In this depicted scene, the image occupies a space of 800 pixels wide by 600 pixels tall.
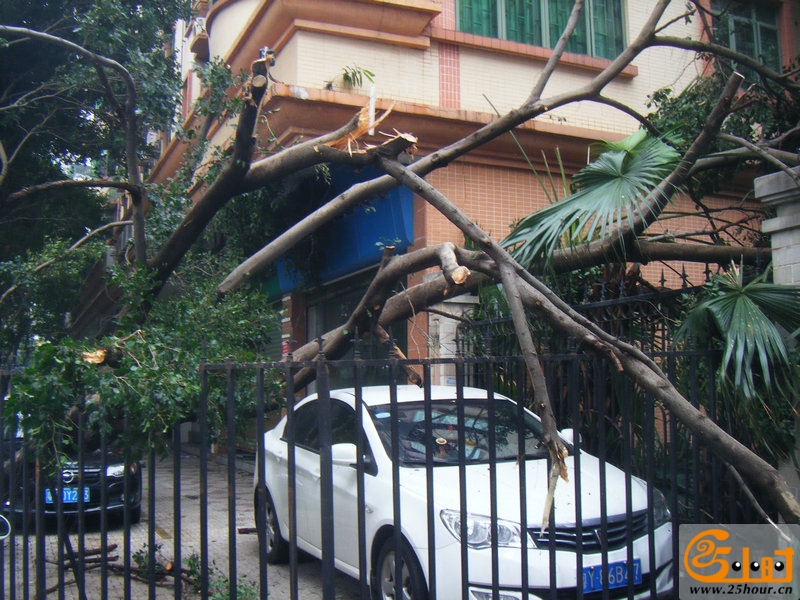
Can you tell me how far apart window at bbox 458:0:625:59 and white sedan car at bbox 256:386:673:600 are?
7.32 metres

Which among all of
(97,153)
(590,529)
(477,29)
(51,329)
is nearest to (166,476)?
(51,329)

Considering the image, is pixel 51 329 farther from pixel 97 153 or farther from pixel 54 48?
pixel 54 48

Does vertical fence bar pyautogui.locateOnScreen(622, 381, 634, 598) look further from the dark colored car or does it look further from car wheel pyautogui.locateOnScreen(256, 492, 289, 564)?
car wheel pyautogui.locateOnScreen(256, 492, 289, 564)

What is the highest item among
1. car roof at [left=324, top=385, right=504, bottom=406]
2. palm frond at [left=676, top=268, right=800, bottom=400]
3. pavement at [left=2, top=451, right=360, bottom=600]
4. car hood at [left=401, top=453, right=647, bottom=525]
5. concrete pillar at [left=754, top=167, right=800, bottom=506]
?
concrete pillar at [left=754, top=167, right=800, bottom=506]

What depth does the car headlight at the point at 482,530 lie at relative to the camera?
14.7 feet

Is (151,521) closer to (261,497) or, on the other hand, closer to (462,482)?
(261,497)

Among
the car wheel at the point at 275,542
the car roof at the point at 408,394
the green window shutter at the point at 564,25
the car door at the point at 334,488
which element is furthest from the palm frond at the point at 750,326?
the green window shutter at the point at 564,25

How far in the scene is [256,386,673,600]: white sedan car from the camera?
4.19 m

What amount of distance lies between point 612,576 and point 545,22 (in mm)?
9387

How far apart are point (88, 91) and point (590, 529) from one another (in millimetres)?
9807

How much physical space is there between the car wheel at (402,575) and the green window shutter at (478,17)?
844 cm

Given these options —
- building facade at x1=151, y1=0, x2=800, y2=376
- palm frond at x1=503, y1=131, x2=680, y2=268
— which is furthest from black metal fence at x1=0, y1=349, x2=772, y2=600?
building facade at x1=151, y1=0, x2=800, y2=376

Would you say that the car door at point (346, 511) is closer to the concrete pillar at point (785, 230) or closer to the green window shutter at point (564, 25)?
the concrete pillar at point (785, 230)

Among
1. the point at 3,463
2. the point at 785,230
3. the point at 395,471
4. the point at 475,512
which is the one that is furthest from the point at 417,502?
the point at 785,230
